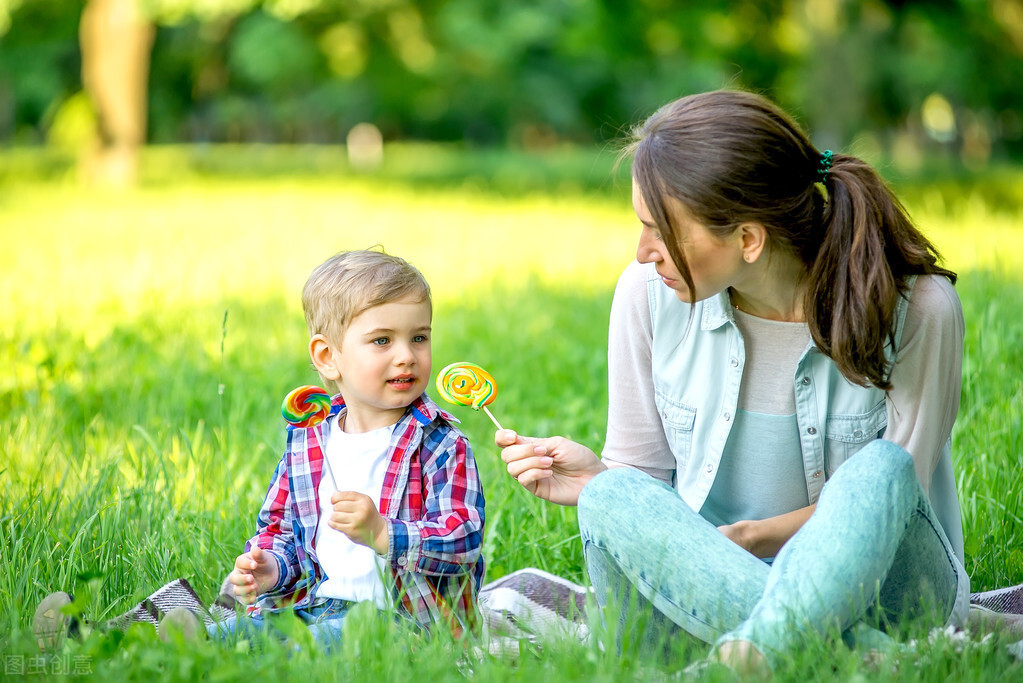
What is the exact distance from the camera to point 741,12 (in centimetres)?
1484

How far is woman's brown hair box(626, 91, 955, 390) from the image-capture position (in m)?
2.06

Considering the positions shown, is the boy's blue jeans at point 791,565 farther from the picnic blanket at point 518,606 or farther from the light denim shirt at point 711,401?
the light denim shirt at point 711,401

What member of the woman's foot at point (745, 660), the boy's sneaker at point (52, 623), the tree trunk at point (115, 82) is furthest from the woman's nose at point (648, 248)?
the tree trunk at point (115, 82)

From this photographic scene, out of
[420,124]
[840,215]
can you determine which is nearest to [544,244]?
[840,215]

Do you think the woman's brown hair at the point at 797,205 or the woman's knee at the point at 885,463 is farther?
the woman's brown hair at the point at 797,205

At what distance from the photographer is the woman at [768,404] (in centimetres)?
191

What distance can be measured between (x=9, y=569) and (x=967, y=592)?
2202 mm

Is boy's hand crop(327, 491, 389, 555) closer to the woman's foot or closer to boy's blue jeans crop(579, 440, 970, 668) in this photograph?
boy's blue jeans crop(579, 440, 970, 668)

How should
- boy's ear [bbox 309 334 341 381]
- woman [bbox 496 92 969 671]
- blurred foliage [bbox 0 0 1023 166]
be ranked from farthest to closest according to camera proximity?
blurred foliage [bbox 0 0 1023 166], boy's ear [bbox 309 334 341 381], woman [bbox 496 92 969 671]

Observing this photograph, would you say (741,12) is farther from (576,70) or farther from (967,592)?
(576,70)

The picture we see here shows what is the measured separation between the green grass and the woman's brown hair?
673 millimetres

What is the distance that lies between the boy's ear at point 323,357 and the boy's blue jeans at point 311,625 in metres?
0.51

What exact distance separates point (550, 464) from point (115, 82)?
14.9 metres

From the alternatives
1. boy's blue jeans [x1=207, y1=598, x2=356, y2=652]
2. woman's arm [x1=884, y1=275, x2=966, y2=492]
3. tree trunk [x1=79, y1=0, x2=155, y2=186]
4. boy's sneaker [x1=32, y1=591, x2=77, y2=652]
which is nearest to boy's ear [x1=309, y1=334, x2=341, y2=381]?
boy's blue jeans [x1=207, y1=598, x2=356, y2=652]
